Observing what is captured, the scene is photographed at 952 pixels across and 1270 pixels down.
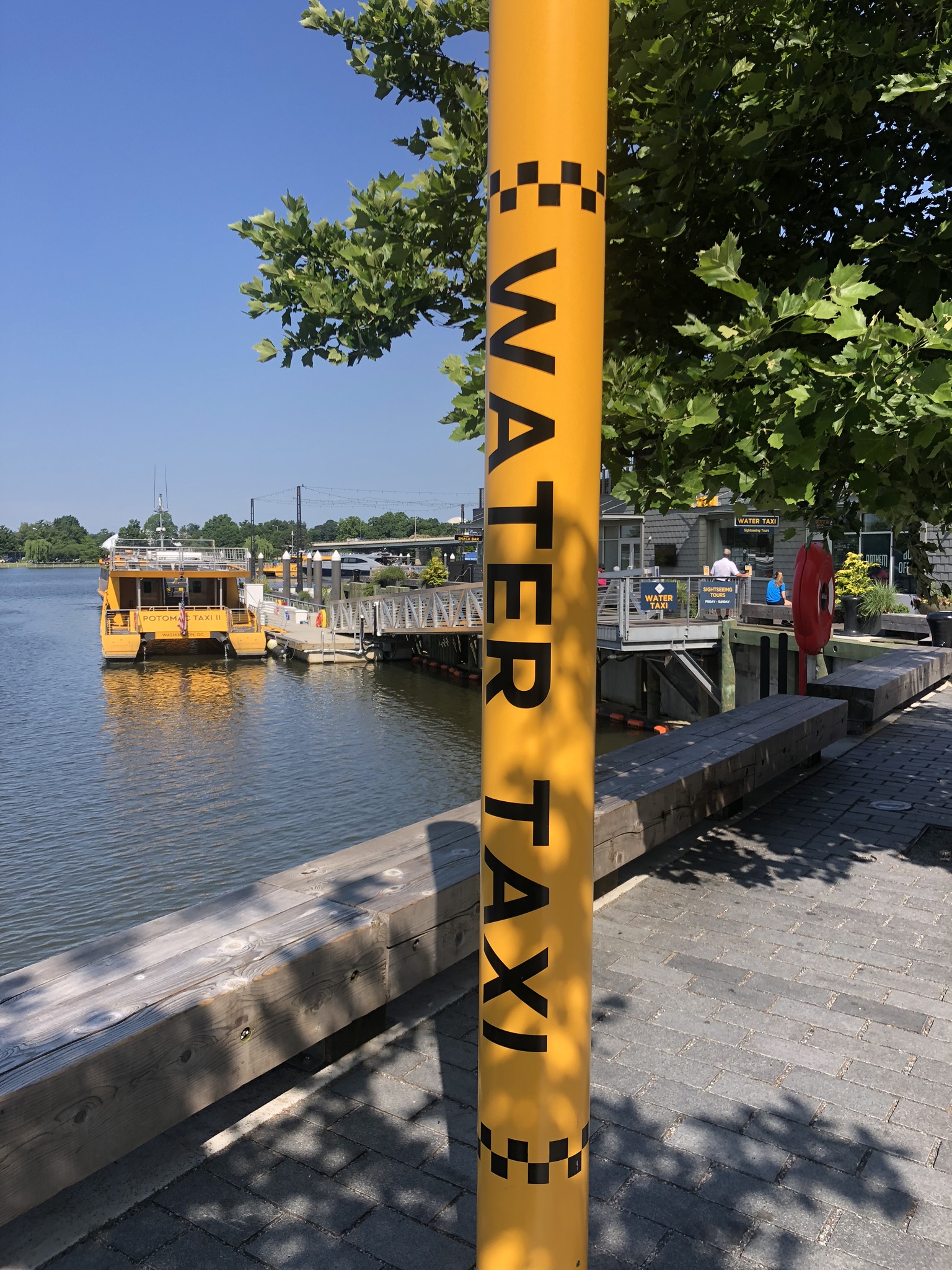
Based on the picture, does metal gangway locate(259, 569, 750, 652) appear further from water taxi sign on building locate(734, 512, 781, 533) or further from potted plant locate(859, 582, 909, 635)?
potted plant locate(859, 582, 909, 635)

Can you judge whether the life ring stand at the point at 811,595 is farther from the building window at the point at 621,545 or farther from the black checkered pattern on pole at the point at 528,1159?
the building window at the point at 621,545

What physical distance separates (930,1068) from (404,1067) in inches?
81.3

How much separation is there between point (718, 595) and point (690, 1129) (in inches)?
788

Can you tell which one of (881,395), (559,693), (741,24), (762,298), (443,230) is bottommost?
(559,693)

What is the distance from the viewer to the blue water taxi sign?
2264 cm

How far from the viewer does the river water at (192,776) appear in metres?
12.4

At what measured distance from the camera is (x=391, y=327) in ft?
17.3

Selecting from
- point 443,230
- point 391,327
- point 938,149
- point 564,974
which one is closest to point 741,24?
point 938,149

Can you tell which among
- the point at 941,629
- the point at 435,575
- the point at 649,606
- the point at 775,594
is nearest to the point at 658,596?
the point at 649,606

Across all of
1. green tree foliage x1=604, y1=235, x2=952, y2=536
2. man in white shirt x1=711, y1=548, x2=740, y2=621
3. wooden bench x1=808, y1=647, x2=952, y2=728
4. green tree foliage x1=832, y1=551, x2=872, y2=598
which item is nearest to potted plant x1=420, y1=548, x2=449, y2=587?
man in white shirt x1=711, y1=548, x2=740, y2=621

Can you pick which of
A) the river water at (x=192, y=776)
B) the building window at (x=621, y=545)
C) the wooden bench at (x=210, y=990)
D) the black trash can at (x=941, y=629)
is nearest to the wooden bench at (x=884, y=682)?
the black trash can at (x=941, y=629)

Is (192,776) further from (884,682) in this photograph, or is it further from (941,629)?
(941,629)

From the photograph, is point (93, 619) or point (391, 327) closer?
point (391, 327)

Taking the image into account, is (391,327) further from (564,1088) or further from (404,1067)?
(564,1088)
